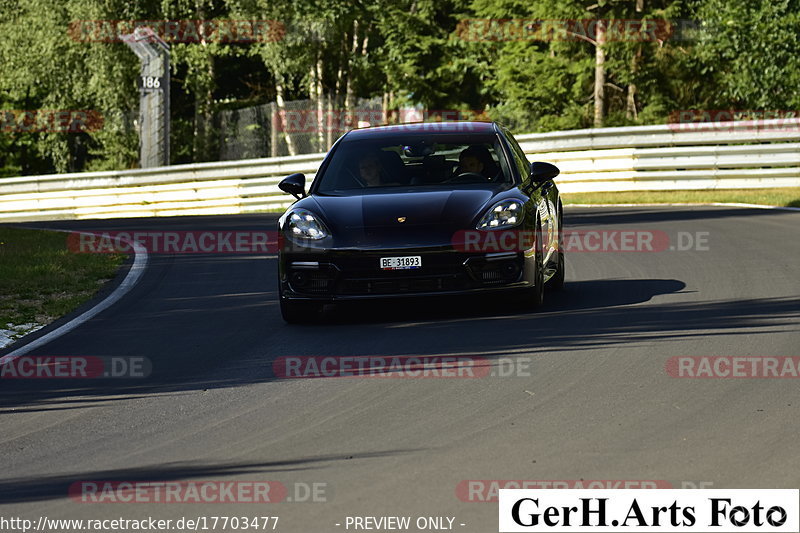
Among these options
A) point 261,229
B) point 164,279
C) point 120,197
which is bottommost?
point 164,279

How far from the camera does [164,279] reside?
13703 mm

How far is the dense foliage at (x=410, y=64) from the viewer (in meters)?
29.3

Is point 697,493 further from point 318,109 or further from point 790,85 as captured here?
point 318,109

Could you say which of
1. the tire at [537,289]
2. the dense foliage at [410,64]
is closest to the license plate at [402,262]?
the tire at [537,289]

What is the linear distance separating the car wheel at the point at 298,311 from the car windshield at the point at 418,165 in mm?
1065

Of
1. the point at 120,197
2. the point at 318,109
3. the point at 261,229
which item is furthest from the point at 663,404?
the point at 318,109

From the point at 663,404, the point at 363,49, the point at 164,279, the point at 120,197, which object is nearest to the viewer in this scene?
the point at 663,404

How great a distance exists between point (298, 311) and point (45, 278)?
4212 mm

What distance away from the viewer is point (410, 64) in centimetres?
4178

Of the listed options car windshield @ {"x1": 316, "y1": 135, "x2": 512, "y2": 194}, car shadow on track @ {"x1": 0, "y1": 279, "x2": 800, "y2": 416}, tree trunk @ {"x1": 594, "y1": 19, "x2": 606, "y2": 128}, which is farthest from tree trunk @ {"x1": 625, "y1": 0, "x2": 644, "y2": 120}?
car shadow on track @ {"x1": 0, "y1": 279, "x2": 800, "y2": 416}

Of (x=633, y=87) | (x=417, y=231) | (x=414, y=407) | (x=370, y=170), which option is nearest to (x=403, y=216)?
(x=417, y=231)

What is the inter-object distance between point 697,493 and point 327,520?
139 centimetres

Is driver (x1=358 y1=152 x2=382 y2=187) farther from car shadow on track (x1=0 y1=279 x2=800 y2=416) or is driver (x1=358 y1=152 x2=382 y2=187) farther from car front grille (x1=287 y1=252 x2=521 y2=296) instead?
car front grille (x1=287 y1=252 x2=521 y2=296)

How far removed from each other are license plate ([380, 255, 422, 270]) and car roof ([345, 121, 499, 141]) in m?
1.88
